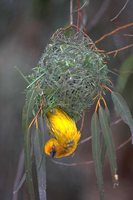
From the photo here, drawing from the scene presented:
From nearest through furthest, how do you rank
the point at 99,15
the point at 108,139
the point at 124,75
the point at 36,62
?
the point at 108,139
the point at 124,75
the point at 99,15
the point at 36,62

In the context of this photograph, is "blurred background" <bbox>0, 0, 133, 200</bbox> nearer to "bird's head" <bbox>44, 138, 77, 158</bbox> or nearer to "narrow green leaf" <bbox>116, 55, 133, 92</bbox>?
"narrow green leaf" <bbox>116, 55, 133, 92</bbox>

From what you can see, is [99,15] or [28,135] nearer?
[28,135]

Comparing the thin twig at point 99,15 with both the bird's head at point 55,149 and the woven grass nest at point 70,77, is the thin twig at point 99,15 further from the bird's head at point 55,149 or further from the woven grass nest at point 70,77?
the bird's head at point 55,149

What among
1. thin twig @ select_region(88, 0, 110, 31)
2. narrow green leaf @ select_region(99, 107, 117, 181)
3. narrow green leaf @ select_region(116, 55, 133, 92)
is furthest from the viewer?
thin twig @ select_region(88, 0, 110, 31)

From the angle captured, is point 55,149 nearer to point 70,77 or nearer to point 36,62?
point 70,77

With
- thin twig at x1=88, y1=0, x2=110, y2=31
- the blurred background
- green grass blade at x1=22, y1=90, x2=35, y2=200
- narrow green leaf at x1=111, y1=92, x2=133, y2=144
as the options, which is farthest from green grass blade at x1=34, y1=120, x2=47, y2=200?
thin twig at x1=88, y1=0, x2=110, y2=31

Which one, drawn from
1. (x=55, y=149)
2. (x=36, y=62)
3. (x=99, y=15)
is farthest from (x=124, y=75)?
(x=36, y=62)
